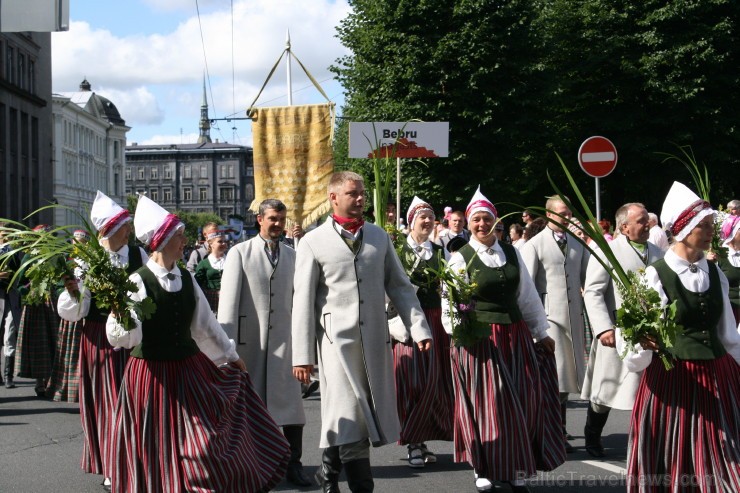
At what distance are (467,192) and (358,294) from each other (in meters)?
24.4

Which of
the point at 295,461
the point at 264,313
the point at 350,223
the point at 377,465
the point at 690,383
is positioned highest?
the point at 350,223

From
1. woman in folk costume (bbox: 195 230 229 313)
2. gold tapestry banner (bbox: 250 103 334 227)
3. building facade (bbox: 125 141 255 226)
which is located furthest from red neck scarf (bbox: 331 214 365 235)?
building facade (bbox: 125 141 255 226)

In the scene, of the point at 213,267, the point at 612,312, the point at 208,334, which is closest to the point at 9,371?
the point at 213,267

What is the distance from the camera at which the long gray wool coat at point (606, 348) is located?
778 centimetres

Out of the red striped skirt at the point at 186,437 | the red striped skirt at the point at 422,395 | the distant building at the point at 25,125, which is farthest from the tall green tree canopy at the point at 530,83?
the distant building at the point at 25,125

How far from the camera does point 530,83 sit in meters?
30.8

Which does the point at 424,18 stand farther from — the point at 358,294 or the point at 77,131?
the point at 77,131

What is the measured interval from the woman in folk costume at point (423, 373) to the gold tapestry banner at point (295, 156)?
342 cm

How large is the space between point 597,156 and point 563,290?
198 inches

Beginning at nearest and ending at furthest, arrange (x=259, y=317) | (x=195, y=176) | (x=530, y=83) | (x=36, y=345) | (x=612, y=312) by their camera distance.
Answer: (x=259, y=317)
(x=612, y=312)
(x=36, y=345)
(x=530, y=83)
(x=195, y=176)

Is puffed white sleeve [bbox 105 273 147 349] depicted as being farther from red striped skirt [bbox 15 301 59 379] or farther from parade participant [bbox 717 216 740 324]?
red striped skirt [bbox 15 301 59 379]

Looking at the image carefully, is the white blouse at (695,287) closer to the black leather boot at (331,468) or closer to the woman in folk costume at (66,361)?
the black leather boot at (331,468)

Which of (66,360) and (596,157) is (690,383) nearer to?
(66,360)

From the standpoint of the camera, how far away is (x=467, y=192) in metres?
30.7
